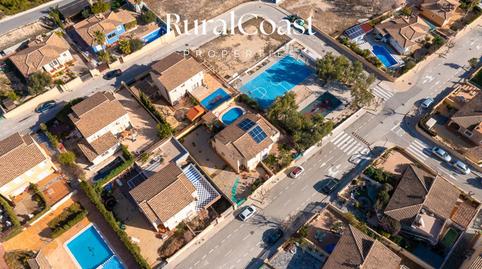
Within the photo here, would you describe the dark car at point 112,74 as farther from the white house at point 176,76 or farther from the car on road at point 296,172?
the car on road at point 296,172

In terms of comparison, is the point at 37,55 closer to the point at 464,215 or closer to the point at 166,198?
the point at 166,198

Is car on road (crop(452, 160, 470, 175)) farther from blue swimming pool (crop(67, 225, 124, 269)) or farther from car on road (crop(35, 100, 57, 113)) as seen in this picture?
car on road (crop(35, 100, 57, 113))

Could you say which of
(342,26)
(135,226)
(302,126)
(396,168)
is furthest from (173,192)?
(342,26)

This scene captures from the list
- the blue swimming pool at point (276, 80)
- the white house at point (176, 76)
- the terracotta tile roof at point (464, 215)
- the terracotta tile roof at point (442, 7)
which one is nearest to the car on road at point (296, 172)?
the blue swimming pool at point (276, 80)

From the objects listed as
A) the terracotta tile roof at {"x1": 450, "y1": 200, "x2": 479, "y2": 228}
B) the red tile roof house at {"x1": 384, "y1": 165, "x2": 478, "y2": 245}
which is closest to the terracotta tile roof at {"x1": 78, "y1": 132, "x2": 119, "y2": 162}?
the red tile roof house at {"x1": 384, "y1": 165, "x2": 478, "y2": 245}

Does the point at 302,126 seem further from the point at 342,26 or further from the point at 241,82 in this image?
the point at 342,26
